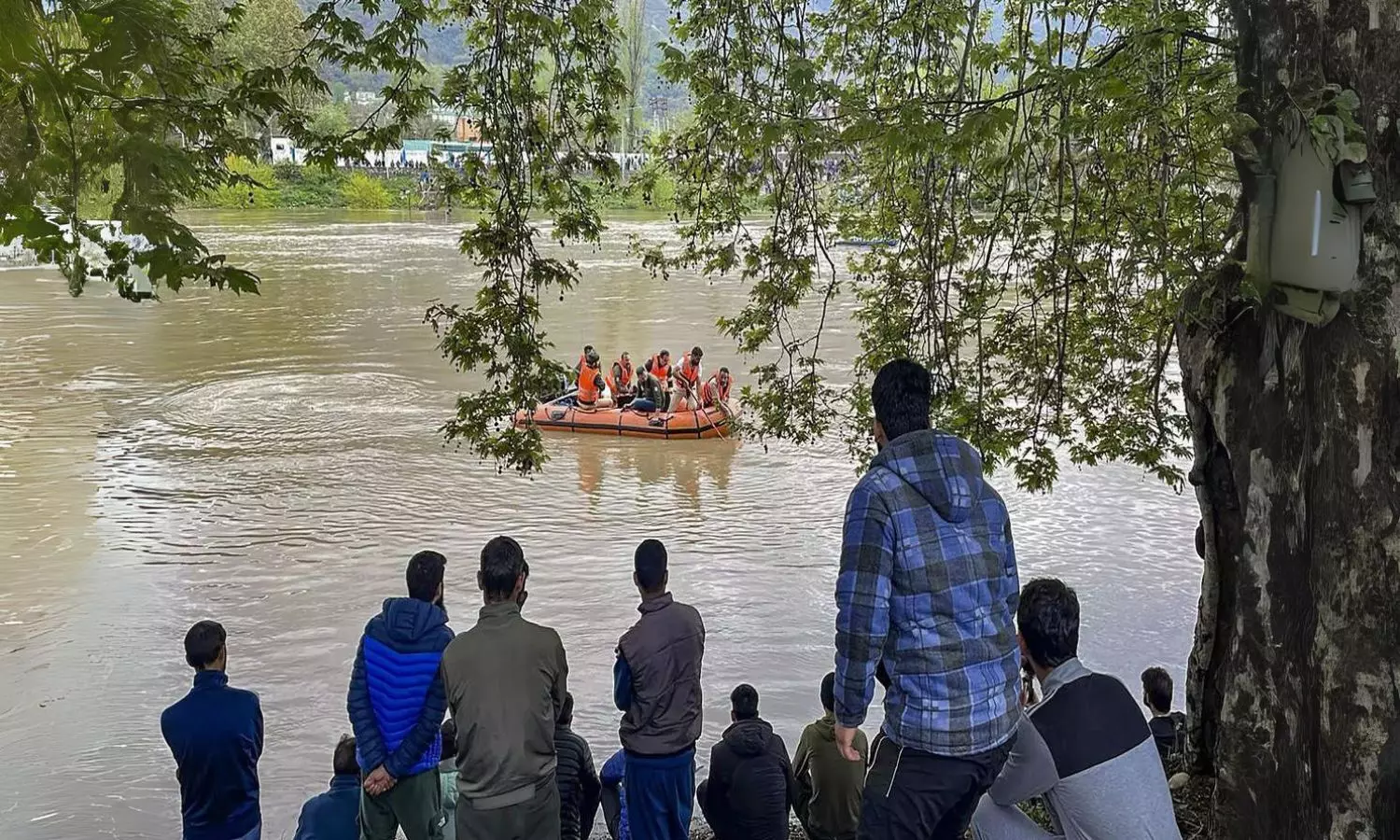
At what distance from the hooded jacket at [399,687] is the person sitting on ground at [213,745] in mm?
579

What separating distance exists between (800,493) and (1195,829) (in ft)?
35.3

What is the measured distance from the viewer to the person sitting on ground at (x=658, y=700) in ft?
14.7

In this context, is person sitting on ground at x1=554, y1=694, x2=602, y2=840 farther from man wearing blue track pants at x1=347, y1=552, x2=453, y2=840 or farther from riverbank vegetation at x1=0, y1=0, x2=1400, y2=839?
riverbank vegetation at x1=0, y1=0, x2=1400, y2=839

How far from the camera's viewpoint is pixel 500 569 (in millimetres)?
3775

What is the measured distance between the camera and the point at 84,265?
4617 millimetres

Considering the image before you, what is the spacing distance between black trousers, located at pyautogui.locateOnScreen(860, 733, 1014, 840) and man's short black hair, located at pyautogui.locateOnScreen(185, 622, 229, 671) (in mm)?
2700

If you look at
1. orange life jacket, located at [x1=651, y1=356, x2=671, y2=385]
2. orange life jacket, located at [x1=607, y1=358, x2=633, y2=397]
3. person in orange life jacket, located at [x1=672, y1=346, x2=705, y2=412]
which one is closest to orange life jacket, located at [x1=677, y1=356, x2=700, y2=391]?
person in orange life jacket, located at [x1=672, y1=346, x2=705, y2=412]

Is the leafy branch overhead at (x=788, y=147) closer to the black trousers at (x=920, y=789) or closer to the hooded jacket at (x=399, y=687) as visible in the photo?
the hooded jacket at (x=399, y=687)

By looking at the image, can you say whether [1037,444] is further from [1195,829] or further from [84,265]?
[84,265]

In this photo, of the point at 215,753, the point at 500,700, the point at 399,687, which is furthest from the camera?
the point at 215,753

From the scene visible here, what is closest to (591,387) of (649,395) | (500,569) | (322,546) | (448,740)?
(649,395)

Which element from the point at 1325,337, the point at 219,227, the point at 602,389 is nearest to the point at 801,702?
the point at 1325,337

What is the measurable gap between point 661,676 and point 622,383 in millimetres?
14946

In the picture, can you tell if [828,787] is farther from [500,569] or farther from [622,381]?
[622,381]
